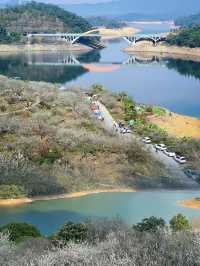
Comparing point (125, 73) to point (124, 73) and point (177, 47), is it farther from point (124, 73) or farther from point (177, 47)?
point (177, 47)

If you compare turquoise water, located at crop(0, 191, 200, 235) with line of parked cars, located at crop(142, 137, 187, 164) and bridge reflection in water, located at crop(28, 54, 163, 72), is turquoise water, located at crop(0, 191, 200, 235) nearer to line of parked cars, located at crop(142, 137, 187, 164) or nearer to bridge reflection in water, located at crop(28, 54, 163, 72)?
line of parked cars, located at crop(142, 137, 187, 164)

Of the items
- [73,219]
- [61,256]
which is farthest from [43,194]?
[61,256]

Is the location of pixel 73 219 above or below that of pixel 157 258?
below

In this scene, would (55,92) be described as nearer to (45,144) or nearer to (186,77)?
(45,144)

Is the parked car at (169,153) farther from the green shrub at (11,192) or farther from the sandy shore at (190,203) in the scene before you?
the green shrub at (11,192)

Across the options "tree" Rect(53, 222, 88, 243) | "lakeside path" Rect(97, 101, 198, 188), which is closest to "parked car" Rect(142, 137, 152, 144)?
"lakeside path" Rect(97, 101, 198, 188)
